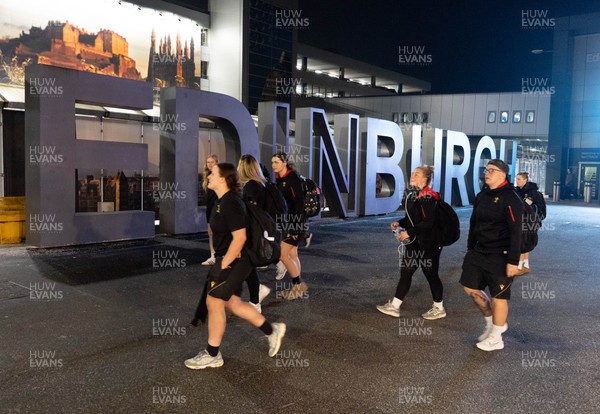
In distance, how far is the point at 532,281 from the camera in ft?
29.4

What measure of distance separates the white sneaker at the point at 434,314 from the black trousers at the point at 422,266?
0.13 m

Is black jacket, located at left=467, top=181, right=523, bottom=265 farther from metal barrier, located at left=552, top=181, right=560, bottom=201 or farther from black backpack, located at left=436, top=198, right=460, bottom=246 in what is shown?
metal barrier, located at left=552, top=181, right=560, bottom=201

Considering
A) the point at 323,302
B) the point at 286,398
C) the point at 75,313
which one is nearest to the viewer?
the point at 286,398

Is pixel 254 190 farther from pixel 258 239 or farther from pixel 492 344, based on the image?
pixel 492 344

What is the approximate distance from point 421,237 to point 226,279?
8.74ft

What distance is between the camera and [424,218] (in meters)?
6.17

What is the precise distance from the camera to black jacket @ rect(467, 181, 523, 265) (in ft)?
17.0

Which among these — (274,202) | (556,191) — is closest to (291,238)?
(274,202)

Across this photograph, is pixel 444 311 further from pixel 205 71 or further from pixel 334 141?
pixel 205 71

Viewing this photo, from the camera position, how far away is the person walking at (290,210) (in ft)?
23.9

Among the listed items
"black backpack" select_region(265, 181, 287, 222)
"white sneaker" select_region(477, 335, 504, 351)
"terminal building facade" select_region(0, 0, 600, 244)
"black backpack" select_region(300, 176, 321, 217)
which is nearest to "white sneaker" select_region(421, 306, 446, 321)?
"white sneaker" select_region(477, 335, 504, 351)

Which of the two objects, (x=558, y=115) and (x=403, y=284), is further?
(x=558, y=115)

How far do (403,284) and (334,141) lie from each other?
1261 centimetres

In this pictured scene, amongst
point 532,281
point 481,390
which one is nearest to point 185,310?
point 481,390
